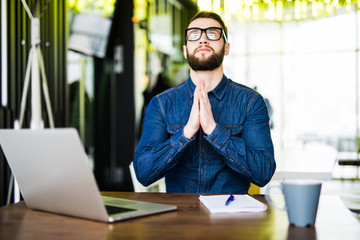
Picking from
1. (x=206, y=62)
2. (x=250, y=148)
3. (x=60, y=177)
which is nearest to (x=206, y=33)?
(x=206, y=62)

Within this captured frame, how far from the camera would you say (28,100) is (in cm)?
342

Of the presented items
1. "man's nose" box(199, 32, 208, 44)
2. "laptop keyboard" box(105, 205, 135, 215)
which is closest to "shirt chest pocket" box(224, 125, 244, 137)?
"man's nose" box(199, 32, 208, 44)

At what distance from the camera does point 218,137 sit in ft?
5.40

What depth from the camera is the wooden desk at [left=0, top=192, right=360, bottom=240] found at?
0.97 m

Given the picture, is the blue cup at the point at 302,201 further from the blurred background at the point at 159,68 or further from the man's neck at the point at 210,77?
the blurred background at the point at 159,68

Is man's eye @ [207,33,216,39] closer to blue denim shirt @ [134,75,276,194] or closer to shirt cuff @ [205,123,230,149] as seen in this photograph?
blue denim shirt @ [134,75,276,194]

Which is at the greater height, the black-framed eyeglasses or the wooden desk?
the black-framed eyeglasses

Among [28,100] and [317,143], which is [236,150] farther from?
[317,143]

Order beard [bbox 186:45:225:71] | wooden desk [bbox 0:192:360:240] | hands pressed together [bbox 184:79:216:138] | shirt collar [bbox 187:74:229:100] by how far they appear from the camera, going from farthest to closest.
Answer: shirt collar [bbox 187:74:229:100]
beard [bbox 186:45:225:71]
hands pressed together [bbox 184:79:216:138]
wooden desk [bbox 0:192:360:240]

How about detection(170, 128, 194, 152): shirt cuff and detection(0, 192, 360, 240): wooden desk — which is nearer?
detection(0, 192, 360, 240): wooden desk

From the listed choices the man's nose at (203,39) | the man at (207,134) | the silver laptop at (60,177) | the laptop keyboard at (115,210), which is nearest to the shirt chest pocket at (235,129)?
the man at (207,134)

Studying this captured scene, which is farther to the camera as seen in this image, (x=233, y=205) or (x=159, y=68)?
(x=159, y=68)

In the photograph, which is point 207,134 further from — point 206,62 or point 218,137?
point 206,62

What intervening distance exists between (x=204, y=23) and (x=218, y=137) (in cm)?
50
